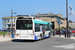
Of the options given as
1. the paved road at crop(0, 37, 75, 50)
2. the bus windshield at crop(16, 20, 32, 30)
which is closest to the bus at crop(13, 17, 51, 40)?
the bus windshield at crop(16, 20, 32, 30)

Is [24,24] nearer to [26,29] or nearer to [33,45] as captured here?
[26,29]

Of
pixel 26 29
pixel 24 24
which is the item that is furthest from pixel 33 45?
pixel 24 24

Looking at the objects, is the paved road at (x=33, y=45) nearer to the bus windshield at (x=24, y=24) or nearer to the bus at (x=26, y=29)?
the bus at (x=26, y=29)

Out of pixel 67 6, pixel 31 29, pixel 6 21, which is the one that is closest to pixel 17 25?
pixel 31 29

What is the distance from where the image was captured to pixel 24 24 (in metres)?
21.5

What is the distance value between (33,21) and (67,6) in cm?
1267

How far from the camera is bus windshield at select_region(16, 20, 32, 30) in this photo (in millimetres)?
21094

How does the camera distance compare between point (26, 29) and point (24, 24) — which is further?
point (24, 24)

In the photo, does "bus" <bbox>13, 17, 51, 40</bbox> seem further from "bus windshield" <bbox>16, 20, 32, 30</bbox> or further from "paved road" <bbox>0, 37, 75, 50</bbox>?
"paved road" <bbox>0, 37, 75, 50</bbox>

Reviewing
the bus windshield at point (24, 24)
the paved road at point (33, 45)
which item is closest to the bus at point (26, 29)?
the bus windshield at point (24, 24)

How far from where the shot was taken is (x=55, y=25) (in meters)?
112

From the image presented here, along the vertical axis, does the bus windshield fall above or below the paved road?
above

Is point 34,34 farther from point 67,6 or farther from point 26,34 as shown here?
point 67,6

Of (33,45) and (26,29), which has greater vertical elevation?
(26,29)
